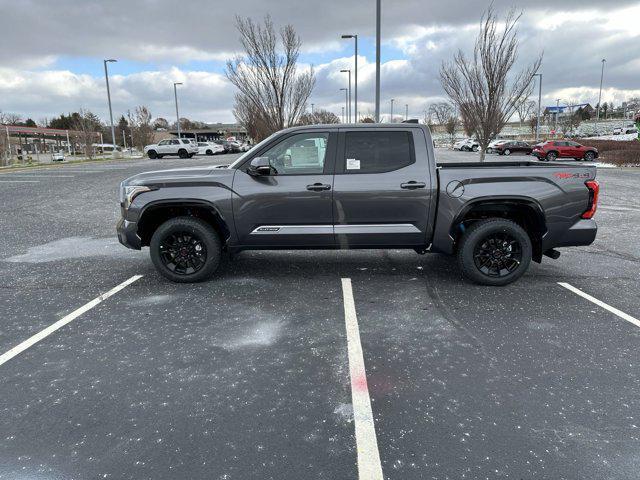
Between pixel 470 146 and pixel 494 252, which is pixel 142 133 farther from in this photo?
pixel 494 252

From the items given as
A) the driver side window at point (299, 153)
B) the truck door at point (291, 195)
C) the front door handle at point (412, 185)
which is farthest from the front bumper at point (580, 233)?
the driver side window at point (299, 153)

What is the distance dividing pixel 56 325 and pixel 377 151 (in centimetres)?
380

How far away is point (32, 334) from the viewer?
420cm

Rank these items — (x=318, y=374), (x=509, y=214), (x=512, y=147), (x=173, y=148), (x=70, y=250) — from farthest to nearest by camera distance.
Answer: (x=173, y=148) < (x=512, y=147) < (x=70, y=250) < (x=509, y=214) < (x=318, y=374)

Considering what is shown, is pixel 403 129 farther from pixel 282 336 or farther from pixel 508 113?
pixel 508 113

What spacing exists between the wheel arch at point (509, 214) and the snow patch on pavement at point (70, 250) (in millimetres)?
5092

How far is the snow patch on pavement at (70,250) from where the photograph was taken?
6.95 meters

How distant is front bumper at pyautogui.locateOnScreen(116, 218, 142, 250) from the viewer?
5523mm

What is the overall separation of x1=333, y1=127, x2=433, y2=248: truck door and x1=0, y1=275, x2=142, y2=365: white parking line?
2690 mm

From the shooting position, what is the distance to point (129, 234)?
18.2 feet

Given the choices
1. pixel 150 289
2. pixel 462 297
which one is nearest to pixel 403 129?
pixel 462 297

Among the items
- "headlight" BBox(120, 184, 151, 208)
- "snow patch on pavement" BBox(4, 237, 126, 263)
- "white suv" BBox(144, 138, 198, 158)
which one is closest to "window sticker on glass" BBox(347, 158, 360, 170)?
"headlight" BBox(120, 184, 151, 208)

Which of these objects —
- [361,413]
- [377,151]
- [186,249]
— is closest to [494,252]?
[377,151]

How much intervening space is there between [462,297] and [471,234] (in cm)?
76
